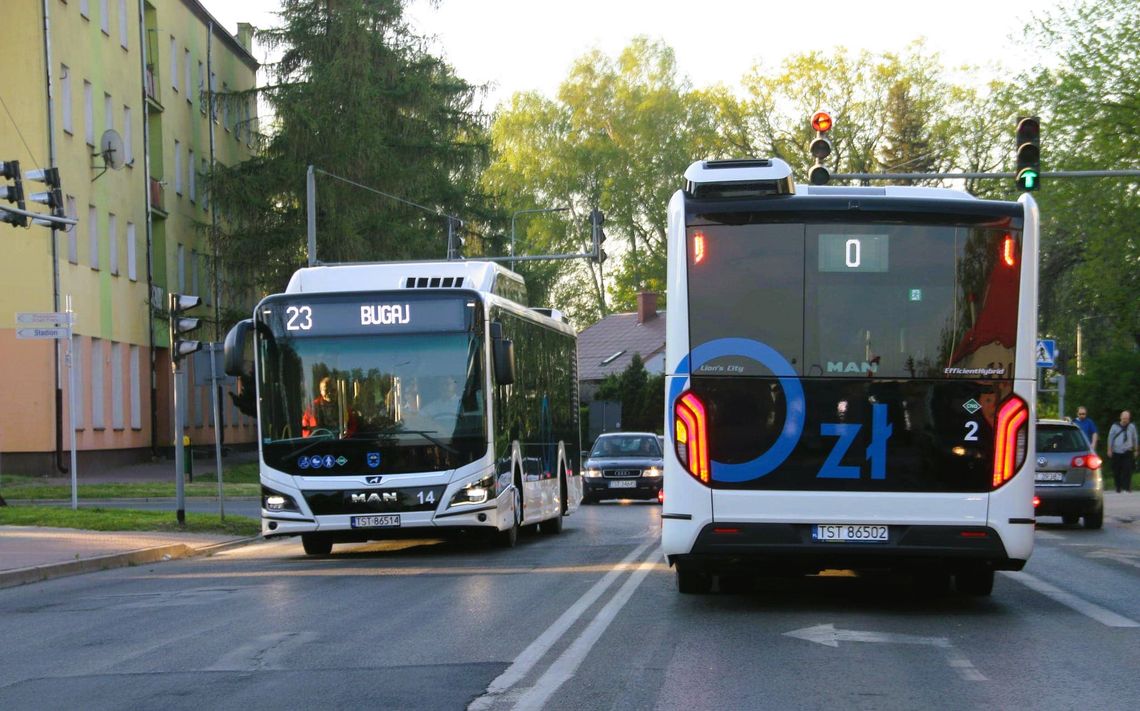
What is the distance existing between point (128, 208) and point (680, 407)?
138 ft

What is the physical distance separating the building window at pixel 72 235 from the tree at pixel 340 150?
302 inches

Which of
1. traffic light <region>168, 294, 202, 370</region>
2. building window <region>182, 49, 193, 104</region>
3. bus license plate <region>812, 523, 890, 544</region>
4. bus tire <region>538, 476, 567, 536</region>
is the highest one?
building window <region>182, 49, 193, 104</region>

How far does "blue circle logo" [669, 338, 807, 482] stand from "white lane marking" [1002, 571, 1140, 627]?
100 inches

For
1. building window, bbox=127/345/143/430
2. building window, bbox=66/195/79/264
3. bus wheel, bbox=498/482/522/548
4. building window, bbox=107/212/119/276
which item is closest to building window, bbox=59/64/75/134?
building window, bbox=66/195/79/264

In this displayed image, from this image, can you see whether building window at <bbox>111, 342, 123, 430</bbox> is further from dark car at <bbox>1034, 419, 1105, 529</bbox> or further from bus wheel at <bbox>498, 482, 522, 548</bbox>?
dark car at <bbox>1034, 419, 1105, 529</bbox>

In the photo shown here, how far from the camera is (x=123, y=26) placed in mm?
52375

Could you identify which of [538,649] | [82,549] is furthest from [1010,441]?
[82,549]

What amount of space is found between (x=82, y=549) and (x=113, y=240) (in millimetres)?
31207

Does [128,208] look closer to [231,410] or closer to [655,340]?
[231,410]

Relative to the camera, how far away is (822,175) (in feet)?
84.2

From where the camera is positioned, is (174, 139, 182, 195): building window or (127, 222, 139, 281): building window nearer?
(127, 222, 139, 281): building window

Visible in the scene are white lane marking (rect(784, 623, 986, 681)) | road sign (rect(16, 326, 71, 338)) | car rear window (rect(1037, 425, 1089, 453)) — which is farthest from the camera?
road sign (rect(16, 326, 71, 338))

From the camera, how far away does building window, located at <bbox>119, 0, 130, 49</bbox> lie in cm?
5200

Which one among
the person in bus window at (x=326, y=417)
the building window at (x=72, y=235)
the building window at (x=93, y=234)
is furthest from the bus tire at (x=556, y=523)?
the building window at (x=93, y=234)
